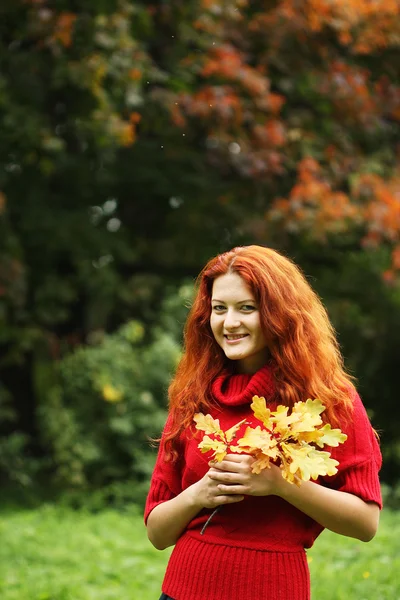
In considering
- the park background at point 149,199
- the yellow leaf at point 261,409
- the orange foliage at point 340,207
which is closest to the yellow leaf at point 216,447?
the yellow leaf at point 261,409

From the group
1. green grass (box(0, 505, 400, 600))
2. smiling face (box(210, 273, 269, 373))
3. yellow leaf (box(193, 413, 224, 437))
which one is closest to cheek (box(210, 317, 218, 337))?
smiling face (box(210, 273, 269, 373))

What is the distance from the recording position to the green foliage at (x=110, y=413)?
759cm

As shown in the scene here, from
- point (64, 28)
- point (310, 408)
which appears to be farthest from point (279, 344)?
point (64, 28)

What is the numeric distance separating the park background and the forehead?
4.56 metres

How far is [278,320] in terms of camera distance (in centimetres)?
212

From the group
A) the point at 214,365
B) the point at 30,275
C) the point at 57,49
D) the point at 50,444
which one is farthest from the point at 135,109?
the point at 214,365

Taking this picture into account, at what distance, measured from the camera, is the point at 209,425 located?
6.49 ft

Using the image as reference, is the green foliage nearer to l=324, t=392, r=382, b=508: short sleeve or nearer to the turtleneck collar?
the turtleneck collar

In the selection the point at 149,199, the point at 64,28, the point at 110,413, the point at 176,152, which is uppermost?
the point at 64,28

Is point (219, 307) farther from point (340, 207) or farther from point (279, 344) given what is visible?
point (340, 207)

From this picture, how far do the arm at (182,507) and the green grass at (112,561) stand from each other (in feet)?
7.71

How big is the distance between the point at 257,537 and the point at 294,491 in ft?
0.56

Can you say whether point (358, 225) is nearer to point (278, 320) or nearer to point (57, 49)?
point (57, 49)

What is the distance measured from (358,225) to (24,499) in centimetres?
400
